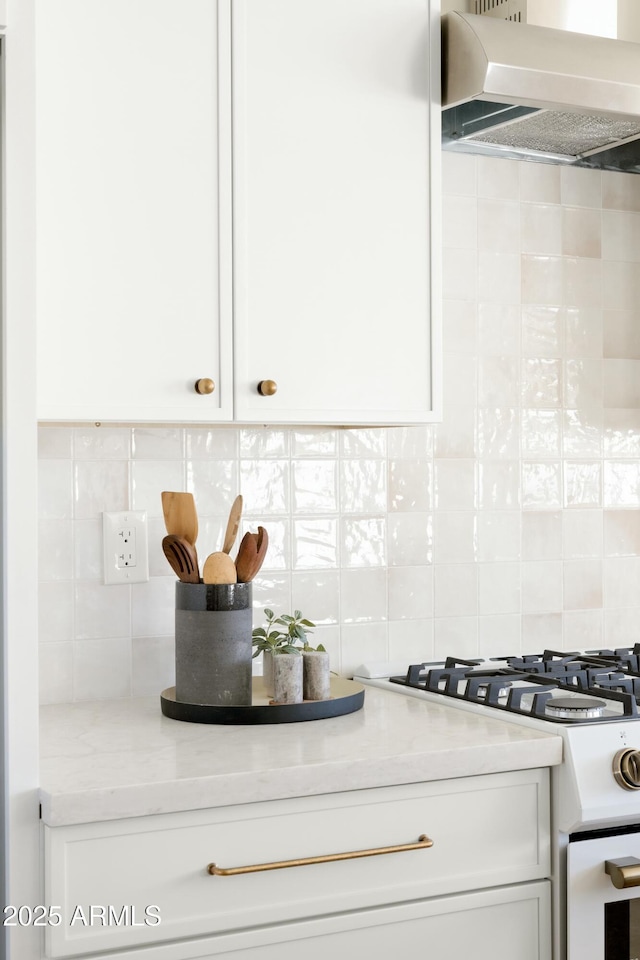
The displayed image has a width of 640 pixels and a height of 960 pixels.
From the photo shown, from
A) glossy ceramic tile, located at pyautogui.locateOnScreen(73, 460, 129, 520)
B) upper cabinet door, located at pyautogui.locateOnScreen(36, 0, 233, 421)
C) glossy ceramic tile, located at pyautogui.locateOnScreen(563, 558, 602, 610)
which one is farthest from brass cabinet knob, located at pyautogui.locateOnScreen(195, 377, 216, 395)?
glossy ceramic tile, located at pyautogui.locateOnScreen(563, 558, 602, 610)

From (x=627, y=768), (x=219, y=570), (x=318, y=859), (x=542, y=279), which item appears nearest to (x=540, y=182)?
(x=542, y=279)

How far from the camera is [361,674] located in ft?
7.27

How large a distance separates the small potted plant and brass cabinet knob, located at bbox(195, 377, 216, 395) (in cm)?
45

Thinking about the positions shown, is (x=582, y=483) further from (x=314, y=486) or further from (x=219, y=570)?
(x=219, y=570)

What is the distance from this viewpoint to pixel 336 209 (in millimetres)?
1891

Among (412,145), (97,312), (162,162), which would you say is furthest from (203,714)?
(412,145)

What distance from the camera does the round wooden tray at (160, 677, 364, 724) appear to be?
176 centimetres

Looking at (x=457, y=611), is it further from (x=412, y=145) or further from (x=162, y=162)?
(x=162, y=162)

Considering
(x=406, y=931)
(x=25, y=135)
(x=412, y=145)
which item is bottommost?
(x=406, y=931)

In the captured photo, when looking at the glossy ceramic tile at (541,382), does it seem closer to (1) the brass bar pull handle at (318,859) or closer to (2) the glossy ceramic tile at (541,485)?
(2) the glossy ceramic tile at (541,485)

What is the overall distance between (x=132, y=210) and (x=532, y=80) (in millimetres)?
741

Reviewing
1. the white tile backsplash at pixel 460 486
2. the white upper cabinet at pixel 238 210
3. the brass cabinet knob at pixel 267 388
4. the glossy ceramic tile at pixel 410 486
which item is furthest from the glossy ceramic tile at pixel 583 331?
the brass cabinet knob at pixel 267 388

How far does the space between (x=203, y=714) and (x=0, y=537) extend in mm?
501

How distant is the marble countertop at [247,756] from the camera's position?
1424 mm
